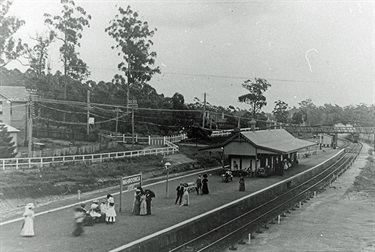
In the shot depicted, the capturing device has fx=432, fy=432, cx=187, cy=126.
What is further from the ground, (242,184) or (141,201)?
(141,201)

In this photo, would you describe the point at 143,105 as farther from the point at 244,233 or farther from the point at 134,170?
the point at 244,233

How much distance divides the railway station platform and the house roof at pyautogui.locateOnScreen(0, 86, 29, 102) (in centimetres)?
2547

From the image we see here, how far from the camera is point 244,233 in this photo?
18.3m

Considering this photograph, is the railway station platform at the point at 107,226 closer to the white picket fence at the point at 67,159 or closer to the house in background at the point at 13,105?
the white picket fence at the point at 67,159

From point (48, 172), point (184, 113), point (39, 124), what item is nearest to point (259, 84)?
point (184, 113)

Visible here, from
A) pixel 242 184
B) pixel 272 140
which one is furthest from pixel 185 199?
pixel 272 140

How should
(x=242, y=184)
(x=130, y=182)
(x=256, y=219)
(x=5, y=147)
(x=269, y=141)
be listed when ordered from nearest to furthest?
1. (x=130, y=182)
2. (x=256, y=219)
3. (x=242, y=184)
4. (x=5, y=147)
5. (x=269, y=141)

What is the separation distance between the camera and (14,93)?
155ft

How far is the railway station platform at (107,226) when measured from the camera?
13.3 meters

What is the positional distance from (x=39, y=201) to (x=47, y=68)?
45531 mm

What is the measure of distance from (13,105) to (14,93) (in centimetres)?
197

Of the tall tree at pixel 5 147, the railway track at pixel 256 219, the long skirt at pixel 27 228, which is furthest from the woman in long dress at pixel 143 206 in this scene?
the tall tree at pixel 5 147

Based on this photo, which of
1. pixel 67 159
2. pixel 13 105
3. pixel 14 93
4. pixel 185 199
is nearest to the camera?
pixel 185 199

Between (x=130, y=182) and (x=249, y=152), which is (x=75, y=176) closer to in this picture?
(x=130, y=182)
